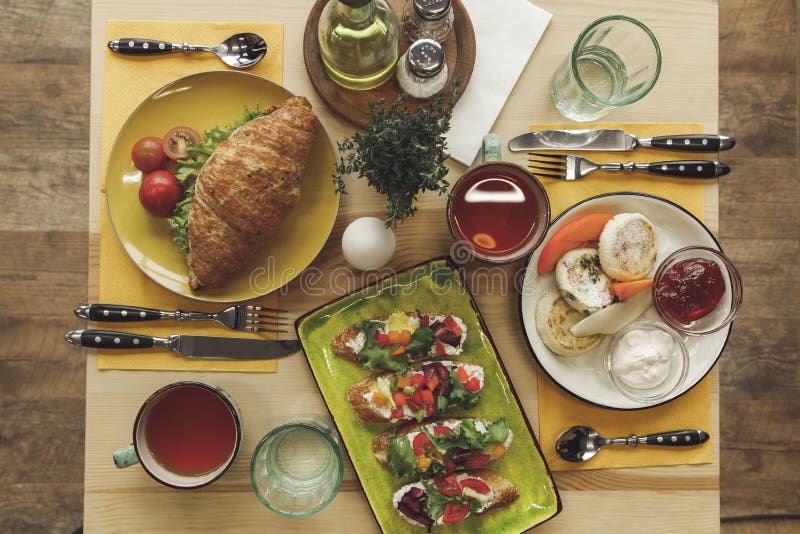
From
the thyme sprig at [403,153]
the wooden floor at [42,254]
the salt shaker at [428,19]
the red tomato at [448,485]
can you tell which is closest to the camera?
the thyme sprig at [403,153]

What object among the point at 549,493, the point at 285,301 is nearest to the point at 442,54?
the point at 285,301

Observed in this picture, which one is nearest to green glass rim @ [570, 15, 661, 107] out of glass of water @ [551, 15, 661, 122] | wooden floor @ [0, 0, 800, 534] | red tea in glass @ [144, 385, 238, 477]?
glass of water @ [551, 15, 661, 122]

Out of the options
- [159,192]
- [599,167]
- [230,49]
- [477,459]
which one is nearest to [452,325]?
[477,459]

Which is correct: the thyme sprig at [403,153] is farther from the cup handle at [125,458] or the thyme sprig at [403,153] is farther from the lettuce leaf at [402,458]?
the cup handle at [125,458]

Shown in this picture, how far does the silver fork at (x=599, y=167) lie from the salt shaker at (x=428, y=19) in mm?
398

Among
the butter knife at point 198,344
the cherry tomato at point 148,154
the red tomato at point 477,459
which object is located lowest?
the red tomato at point 477,459

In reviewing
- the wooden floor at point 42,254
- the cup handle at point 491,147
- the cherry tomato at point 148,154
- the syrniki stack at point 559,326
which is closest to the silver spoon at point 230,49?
the cherry tomato at point 148,154

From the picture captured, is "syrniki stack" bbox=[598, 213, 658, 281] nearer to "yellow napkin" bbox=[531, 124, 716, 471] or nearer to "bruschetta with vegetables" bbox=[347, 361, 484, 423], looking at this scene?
"yellow napkin" bbox=[531, 124, 716, 471]

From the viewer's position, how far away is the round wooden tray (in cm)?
146

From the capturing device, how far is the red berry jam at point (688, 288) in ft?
Answer: 4.62

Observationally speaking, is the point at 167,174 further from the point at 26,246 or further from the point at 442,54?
the point at 26,246

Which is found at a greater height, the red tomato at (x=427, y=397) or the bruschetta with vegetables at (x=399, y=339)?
the bruschetta with vegetables at (x=399, y=339)

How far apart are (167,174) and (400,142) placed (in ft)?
2.08

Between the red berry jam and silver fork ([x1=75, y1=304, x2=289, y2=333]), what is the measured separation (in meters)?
0.98
